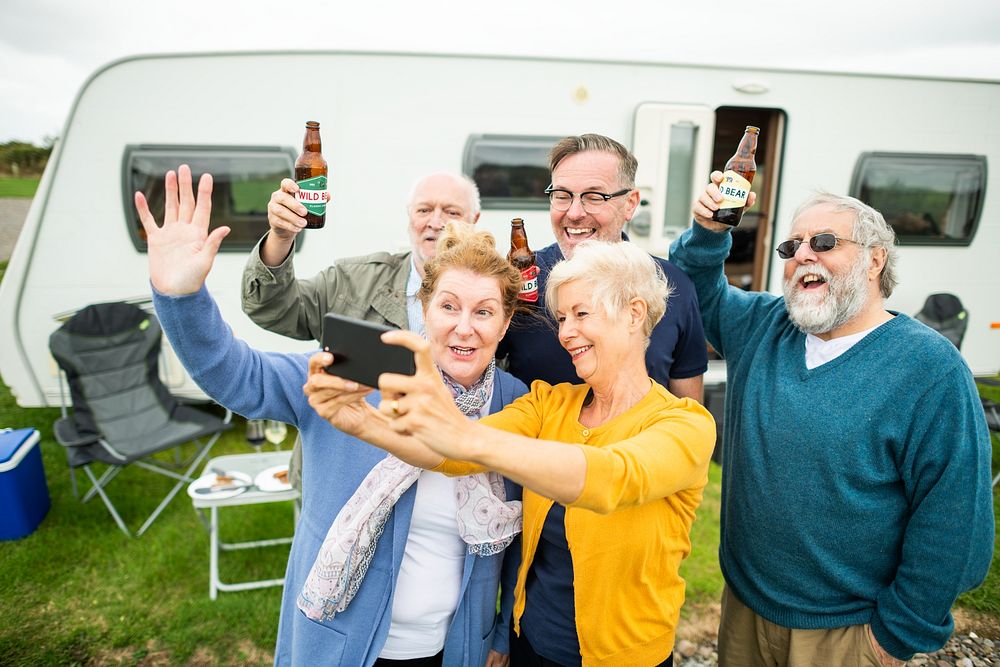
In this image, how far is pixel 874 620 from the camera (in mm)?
1952

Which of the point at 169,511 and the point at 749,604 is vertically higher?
the point at 749,604

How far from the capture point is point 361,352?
1.29m

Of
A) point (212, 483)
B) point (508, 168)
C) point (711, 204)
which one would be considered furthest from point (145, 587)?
point (508, 168)

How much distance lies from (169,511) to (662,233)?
488cm

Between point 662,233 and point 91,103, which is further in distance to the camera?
point 662,233

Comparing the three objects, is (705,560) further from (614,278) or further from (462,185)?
(614,278)

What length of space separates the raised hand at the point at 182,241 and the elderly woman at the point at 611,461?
46 cm

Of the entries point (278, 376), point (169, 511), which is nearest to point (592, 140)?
point (278, 376)

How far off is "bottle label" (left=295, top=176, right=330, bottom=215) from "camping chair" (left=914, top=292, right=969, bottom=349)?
6.04 meters

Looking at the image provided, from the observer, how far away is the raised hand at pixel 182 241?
1520 millimetres

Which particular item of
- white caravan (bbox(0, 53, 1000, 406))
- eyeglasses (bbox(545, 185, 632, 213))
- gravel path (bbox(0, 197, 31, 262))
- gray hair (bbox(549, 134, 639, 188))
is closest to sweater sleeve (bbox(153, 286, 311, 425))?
eyeglasses (bbox(545, 185, 632, 213))

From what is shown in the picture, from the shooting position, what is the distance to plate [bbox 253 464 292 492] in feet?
12.7

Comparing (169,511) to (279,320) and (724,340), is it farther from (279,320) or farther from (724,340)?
(724,340)

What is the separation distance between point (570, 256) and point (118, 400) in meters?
4.50
